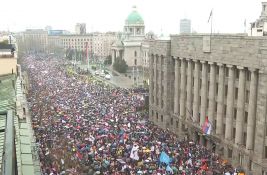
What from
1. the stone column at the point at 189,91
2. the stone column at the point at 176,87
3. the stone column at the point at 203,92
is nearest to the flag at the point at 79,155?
the stone column at the point at 203,92

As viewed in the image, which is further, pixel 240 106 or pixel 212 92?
pixel 212 92

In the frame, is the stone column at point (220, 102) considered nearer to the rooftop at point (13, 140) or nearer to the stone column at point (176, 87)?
the stone column at point (176, 87)

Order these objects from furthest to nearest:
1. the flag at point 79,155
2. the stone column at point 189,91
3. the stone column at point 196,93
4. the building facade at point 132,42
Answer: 1. the building facade at point 132,42
2. the stone column at point 189,91
3. the stone column at point 196,93
4. the flag at point 79,155

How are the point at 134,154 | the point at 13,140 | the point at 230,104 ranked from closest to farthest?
the point at 13,140
the point at 134,154
the point at 230,104

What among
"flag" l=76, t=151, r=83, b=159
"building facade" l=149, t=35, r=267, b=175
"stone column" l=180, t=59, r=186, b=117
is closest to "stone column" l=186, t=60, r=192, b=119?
"building facade" l=149, t=35, r=267, b=175

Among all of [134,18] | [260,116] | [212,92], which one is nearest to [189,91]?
[212,92]

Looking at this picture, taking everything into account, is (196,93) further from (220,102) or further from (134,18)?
(134,18)

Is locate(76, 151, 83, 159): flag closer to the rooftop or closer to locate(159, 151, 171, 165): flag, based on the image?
locate(159, 151, 171, 165): flag

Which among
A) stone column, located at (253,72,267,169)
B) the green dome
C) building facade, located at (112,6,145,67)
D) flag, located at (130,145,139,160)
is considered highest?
the green dome

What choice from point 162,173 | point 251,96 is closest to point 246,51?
point 251,96
